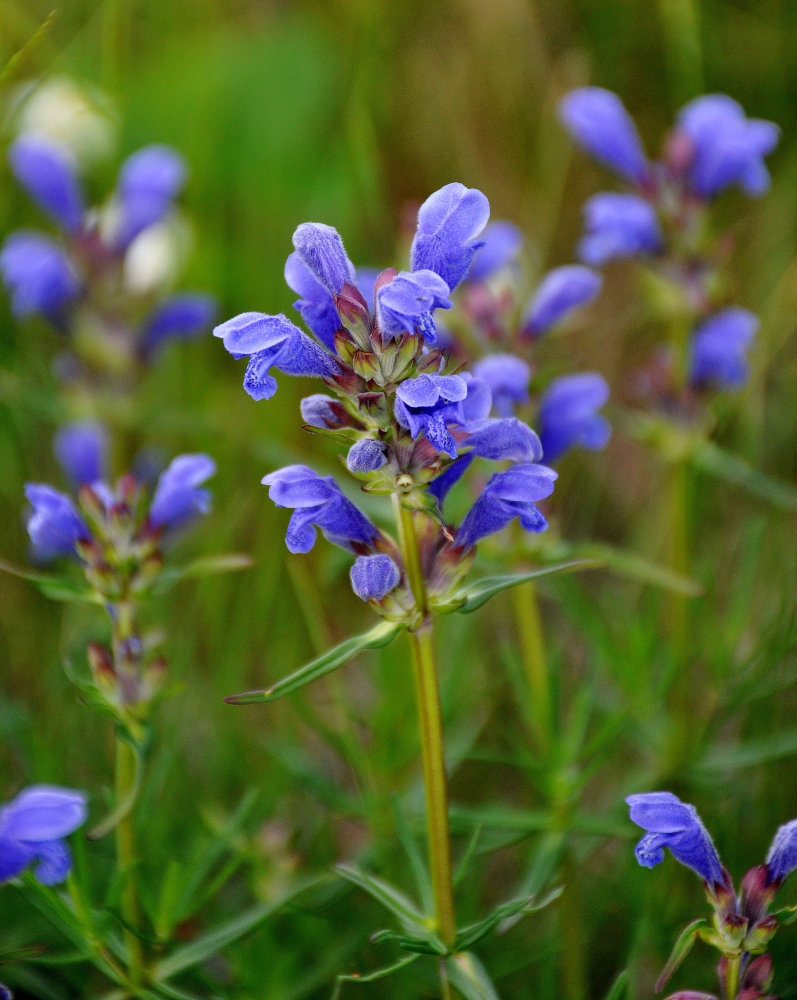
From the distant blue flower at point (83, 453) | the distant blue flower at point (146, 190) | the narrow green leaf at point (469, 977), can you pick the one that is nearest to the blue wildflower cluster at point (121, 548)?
the distant blue flower at point (83, 453)

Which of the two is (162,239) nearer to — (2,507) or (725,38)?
(2,507)

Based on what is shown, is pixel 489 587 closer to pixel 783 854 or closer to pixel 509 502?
pixel 509 502

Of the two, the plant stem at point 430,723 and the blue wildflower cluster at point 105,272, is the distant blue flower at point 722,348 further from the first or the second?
the blue wildflower cluster at point 105,272

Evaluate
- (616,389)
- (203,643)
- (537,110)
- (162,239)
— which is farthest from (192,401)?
A: (537,110)

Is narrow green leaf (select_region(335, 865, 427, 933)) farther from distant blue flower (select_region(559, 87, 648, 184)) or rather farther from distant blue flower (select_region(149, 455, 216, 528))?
distant blue flower (select_region(559, 87, 648, 184))

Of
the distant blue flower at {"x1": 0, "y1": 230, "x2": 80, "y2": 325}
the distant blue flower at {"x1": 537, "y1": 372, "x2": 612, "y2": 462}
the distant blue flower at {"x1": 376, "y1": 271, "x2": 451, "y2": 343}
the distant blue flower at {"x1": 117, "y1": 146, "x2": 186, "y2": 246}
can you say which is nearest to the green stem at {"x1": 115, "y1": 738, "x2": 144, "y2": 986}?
the distant blue flower at {"x1": 376, "y1": 271, "x2": 451, "y2": 343}

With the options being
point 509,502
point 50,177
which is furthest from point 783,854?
point 50,177
